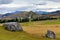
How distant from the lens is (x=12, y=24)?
1286 inches

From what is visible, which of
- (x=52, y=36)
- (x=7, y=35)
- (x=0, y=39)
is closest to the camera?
(x=0, y=39)

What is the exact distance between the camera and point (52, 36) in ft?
115

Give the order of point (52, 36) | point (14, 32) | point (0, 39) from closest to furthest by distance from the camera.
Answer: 1. point (0, 39)
2. point (14, 32)
3. point (52, 36)

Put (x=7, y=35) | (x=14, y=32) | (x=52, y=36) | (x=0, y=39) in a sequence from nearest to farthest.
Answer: (x=0, y=39) → (x=7, y=35) → (x=14, y=32) → (x=52, y=36)

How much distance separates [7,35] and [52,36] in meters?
9.21

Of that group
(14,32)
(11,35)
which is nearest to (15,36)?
(11,35)

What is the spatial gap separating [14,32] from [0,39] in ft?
18.6

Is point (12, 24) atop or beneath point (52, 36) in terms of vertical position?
atop

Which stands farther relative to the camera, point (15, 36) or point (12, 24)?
point (12, 24)

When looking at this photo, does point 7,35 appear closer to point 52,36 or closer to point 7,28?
point 7,28

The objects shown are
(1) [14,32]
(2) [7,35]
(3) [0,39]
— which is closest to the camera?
(3) [0,39]

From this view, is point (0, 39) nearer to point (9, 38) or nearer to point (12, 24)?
point (9, 38)

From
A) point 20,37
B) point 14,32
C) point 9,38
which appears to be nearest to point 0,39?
point 9,38

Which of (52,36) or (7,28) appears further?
(52,36)
